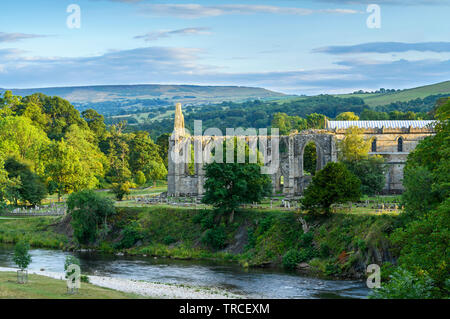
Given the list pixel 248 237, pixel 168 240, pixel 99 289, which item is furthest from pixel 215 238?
pixel 99 289

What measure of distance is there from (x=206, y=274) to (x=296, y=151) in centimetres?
2798

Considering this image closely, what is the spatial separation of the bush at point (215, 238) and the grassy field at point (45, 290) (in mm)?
20393

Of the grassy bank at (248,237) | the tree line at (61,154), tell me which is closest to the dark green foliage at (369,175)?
the grassy bank at (248,237)

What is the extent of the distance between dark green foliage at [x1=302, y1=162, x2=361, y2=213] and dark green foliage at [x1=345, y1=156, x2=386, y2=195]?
11630 mm

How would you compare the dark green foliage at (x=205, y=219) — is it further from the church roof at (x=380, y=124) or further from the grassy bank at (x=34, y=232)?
the church roof at (x=380, y=124)

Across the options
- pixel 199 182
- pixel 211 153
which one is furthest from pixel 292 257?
pixel 211 153

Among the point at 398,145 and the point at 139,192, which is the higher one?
the point at 398,145

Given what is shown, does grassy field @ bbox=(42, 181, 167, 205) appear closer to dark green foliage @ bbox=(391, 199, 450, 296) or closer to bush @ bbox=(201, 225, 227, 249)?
bush @ bbox=(201, 225, 227, 249)

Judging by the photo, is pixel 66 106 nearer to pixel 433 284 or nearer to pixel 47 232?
pixel 47 232

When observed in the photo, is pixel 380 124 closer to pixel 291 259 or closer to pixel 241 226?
pixel 241 226

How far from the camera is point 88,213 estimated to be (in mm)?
67812

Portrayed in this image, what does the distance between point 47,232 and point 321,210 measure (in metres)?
29.3

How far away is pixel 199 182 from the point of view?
8194 cm
